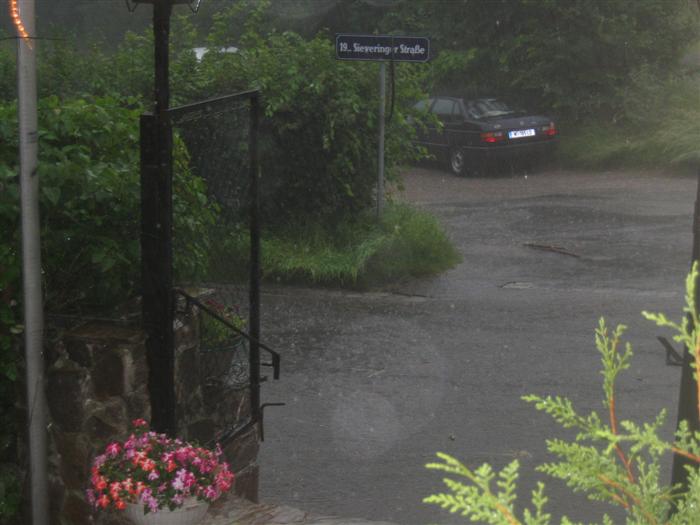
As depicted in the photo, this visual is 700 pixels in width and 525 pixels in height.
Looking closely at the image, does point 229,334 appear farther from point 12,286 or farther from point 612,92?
point 612,92

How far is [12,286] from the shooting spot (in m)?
5.48

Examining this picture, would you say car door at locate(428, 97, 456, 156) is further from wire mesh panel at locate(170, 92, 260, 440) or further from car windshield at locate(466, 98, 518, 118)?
wire mesh panel at locate(170, 92, 260, 440)

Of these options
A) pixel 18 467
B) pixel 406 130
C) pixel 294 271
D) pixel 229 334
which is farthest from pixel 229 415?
pixel 406 130

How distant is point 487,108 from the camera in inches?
914

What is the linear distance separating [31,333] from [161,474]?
821 mm

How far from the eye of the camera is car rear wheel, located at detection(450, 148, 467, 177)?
23.1m

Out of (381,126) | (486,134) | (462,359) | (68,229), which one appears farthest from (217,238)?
(486,134)

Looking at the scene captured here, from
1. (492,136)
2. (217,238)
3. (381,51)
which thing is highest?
(381,51)

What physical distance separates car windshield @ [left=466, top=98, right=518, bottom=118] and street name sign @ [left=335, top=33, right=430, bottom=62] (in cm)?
967

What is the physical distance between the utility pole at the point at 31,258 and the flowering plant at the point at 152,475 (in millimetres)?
308

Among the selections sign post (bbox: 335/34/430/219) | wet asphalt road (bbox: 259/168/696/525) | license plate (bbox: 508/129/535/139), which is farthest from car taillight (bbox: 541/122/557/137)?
sign post (bbox: 335/34/430/219)

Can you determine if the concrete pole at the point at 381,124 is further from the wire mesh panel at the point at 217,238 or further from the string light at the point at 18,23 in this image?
the string light at the point at 18,23

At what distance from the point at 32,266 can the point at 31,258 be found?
A: 34mm

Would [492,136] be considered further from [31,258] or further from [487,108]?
[31,258]
